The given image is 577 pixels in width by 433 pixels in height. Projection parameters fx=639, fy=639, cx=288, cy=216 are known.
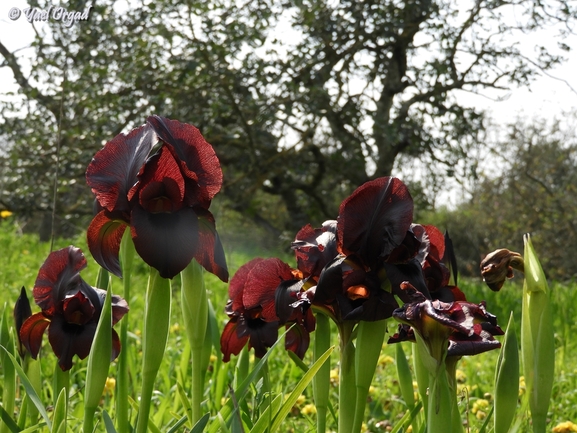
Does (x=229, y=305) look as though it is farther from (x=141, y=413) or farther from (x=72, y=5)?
(x=72, y=5)

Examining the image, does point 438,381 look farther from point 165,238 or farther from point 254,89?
point 254,89

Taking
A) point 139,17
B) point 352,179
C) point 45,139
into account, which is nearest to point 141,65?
point 139,17

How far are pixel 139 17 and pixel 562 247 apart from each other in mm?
5896

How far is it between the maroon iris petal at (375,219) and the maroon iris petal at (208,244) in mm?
189

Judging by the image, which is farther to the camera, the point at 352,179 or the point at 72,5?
the point at 352,179

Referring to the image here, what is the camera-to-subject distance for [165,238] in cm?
90

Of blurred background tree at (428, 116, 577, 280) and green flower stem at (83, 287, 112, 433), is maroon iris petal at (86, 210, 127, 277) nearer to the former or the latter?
green flower stem at (83, 287, 112, 433)

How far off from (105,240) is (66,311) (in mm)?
205

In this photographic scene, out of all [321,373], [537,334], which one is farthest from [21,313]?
[537,334]

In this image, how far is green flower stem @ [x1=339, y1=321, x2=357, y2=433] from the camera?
100 cm

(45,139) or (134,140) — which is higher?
(45,139)

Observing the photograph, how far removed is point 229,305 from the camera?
1424 millimetres

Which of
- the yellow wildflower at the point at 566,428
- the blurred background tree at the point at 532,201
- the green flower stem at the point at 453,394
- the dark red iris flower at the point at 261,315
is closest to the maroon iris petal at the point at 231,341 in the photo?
the dark red iris flower at the point at 261,315

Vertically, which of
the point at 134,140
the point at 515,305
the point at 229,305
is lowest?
the point at 229,305
